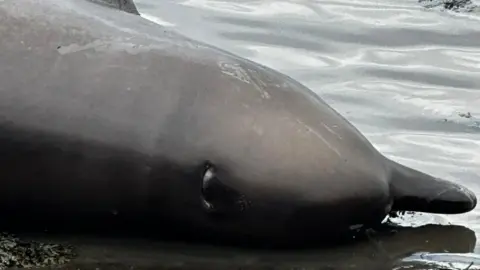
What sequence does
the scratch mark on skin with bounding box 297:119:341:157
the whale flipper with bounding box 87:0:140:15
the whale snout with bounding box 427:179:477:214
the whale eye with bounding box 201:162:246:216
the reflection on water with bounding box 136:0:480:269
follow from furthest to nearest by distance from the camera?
the reflection on water with bounding box 136:0:480:269 < the whale flipper with bounding box 87:0:140:15 < the whale snout with bounding box 427:179:477:214 < the scratch mark on skin with bounding box 297:119:341:157 < the whale eye with bounding box 201:162:246:216

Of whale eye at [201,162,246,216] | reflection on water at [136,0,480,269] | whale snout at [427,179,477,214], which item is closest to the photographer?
whale eye at [201,162,246,216]

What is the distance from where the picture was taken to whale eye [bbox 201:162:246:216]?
3135 millimetres

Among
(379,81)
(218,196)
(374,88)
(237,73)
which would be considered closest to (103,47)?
(237,73)

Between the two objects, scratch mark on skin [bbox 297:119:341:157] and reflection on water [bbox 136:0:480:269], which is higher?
scratch mark on skin [bbox 297:119:341:157]

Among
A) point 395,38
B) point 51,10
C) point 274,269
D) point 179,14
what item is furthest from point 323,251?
point 179,14

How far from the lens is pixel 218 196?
314 cm

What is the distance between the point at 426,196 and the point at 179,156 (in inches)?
29.4

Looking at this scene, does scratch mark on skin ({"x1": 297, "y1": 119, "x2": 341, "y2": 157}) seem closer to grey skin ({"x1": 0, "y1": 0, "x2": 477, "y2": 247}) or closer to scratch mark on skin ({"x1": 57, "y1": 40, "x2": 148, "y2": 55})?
grey skin ({"x1": 0, "y1": 0, "x2": 477, "y2": 247})

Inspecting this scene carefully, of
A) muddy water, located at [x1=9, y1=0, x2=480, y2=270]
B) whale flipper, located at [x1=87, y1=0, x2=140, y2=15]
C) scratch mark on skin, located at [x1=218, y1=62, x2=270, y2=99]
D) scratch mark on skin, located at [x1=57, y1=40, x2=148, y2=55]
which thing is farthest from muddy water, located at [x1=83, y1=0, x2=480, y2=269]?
whale flipper, located at [x1=87, y1=0, x2=140, y2=15]

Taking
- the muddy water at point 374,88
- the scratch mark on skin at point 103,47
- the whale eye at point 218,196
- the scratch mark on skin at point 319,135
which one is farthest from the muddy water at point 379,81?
the scratch mark on skin at point 103,47

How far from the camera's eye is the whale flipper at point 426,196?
11.0 feet

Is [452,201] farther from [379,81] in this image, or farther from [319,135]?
[379,81]

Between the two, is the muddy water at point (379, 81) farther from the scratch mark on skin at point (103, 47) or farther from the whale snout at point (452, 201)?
the scratch mark on skin at point (103, 47)

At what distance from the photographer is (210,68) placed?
3408mm
